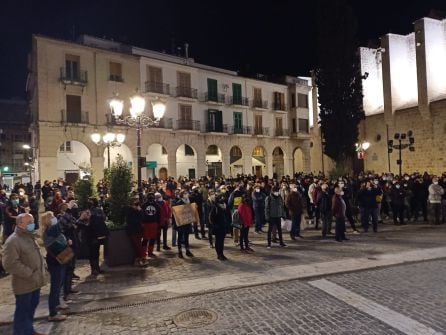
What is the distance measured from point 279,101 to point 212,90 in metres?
8.81

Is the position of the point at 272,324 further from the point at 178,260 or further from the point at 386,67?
the point at 386,67

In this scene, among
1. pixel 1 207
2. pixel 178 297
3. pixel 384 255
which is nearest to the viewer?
pixel 178 297

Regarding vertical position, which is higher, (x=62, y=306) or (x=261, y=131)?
(x=261, y=131)

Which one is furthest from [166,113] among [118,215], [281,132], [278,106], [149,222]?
[149,222]

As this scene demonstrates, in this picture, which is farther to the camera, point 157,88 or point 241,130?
point 241,130

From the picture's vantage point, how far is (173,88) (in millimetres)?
31578

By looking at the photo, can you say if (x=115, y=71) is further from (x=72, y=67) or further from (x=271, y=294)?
(x=271, y=294)

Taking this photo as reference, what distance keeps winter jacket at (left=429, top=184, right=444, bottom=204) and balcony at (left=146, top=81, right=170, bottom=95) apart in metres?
22.2

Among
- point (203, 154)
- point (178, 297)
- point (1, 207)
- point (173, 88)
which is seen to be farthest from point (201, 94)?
point (178, 297)

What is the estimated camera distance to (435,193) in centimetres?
1365

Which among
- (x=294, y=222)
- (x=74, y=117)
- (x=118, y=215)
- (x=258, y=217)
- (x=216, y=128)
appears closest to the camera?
(x=118, y=215)

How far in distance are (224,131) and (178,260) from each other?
2635 cm

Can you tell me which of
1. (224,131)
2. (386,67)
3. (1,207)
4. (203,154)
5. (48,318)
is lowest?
(48,318)

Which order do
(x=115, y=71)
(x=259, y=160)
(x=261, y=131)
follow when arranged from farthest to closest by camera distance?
(x=259, y=160) < (x=261, y=131) < (x=115, y=71)
